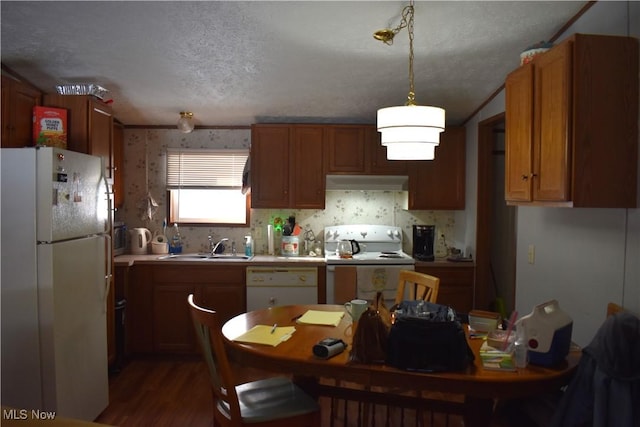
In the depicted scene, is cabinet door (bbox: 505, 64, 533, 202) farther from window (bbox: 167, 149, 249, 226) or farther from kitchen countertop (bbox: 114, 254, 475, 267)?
window (bbox: 167, 149, 249, 226)

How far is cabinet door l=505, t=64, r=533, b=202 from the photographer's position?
91.2 inches

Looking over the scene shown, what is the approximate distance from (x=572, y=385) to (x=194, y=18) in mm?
2667

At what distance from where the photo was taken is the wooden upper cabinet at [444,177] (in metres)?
4.07

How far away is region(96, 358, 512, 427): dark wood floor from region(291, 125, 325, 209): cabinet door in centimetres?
157

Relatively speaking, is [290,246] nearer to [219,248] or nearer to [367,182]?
[219,248]

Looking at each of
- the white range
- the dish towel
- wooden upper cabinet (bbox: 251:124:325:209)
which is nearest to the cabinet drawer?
wooden upper cabinet (bbox: 251:124:325:209)

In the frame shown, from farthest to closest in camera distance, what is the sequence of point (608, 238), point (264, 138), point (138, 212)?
point (138, 212)
point (264, 138)
point (608, 238)

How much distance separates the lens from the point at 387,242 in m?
4.28

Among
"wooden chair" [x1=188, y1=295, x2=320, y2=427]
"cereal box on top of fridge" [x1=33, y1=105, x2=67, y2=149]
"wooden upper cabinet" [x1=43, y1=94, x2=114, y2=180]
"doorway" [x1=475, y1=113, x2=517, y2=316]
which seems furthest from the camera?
"doorway" [x1=475, y1=113, x2=517, y2=316]

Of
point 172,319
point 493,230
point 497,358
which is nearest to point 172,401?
point 172,319

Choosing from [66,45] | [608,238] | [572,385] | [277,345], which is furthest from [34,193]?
[608,238]

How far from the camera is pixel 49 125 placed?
9.55 feet

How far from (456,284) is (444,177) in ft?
3.30

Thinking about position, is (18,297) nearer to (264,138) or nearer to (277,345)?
(277,345)
